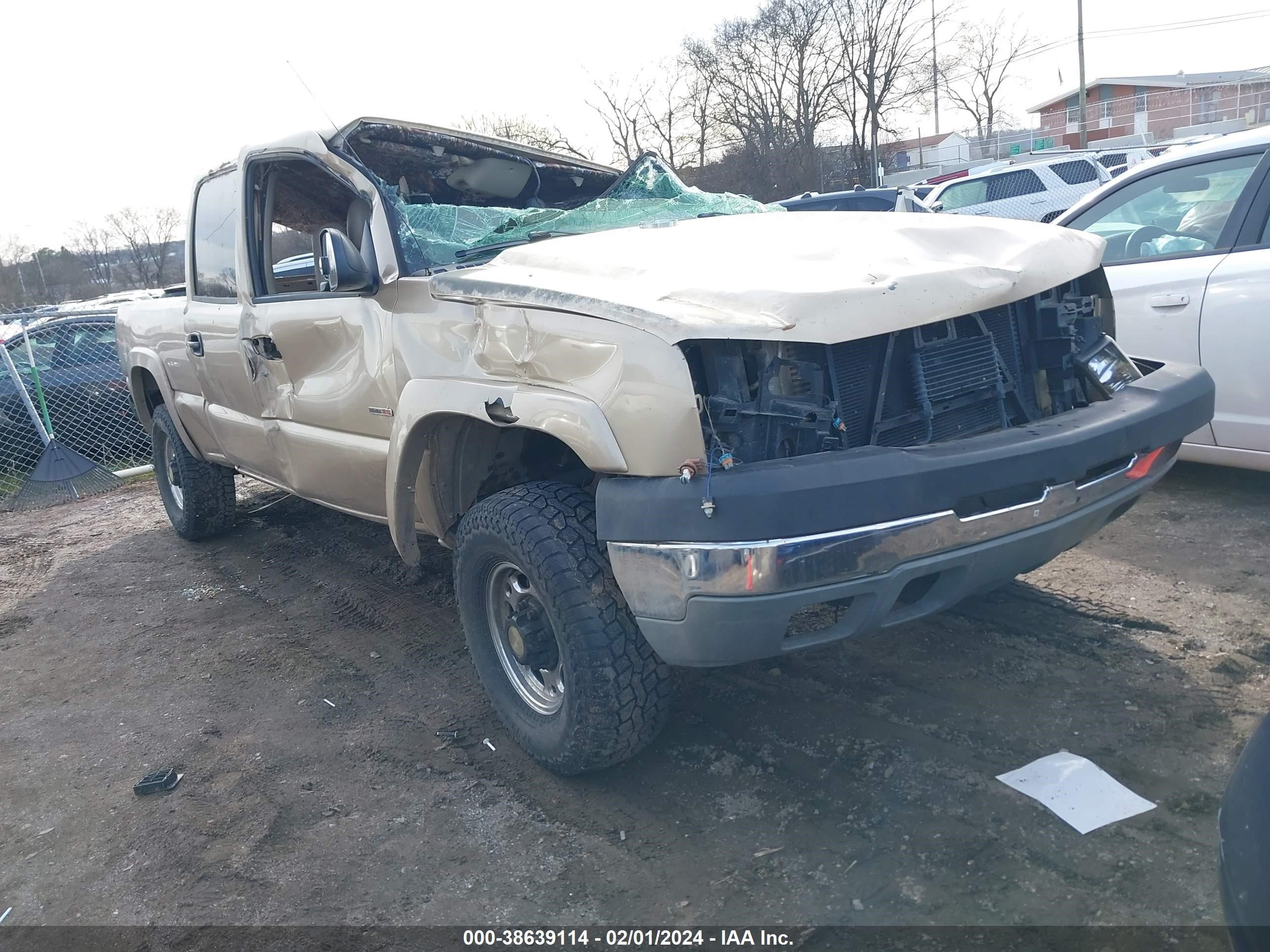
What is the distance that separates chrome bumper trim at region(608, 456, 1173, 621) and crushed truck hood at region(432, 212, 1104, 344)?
18.9 inches

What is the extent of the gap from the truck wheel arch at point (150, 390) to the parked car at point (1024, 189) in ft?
35.0

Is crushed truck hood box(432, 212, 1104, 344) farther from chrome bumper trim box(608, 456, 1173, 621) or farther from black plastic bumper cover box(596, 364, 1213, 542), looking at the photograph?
chrome bumper trim box(608, 456, 1173, 621)

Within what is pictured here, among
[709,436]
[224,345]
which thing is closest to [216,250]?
[224,345]

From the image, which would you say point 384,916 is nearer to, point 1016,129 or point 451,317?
point 451,317

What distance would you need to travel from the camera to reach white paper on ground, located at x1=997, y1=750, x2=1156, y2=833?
8.36 ft

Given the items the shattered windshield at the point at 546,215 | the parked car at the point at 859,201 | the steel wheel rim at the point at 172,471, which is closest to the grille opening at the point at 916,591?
the shattered windshield at the point at 546,215

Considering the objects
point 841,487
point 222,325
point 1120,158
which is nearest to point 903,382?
point 841,487

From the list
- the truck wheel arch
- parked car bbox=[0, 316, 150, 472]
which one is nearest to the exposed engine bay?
the truck wheel arch

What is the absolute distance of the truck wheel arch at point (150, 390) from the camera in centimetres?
579

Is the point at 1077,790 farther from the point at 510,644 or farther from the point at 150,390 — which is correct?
the point at 150,390

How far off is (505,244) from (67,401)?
26.3 feet

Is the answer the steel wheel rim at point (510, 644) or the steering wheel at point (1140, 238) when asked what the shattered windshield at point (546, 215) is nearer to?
the steel wheel rim at point (510, 644)

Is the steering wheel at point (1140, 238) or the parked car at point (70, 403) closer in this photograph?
the steering wheel at point (1140, 238)

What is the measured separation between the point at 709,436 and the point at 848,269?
0.62 meters
